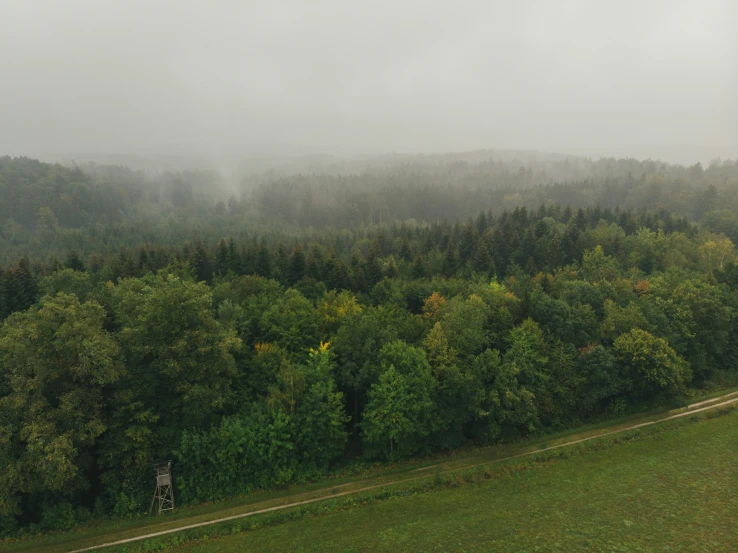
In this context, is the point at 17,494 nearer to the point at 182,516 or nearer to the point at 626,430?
the point at 182,516

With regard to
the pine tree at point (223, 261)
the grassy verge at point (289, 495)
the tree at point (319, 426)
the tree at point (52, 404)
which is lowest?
the grassy verge at point (289, 495)

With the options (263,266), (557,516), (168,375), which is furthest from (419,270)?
(557,516)

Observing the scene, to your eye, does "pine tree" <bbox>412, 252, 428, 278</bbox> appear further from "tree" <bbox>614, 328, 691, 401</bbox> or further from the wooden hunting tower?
the wooden hunting tower

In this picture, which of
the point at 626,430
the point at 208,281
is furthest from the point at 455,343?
the point at 208,281

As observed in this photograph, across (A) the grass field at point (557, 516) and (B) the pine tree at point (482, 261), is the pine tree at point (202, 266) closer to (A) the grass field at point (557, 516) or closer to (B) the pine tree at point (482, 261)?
(A) the grass field at point (557, 516)

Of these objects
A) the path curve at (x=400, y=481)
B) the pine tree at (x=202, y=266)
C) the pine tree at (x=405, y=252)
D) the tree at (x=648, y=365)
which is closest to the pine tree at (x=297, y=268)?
the pine tree at (x=202, y=266)

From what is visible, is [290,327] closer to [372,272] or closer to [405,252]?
[372,272]
